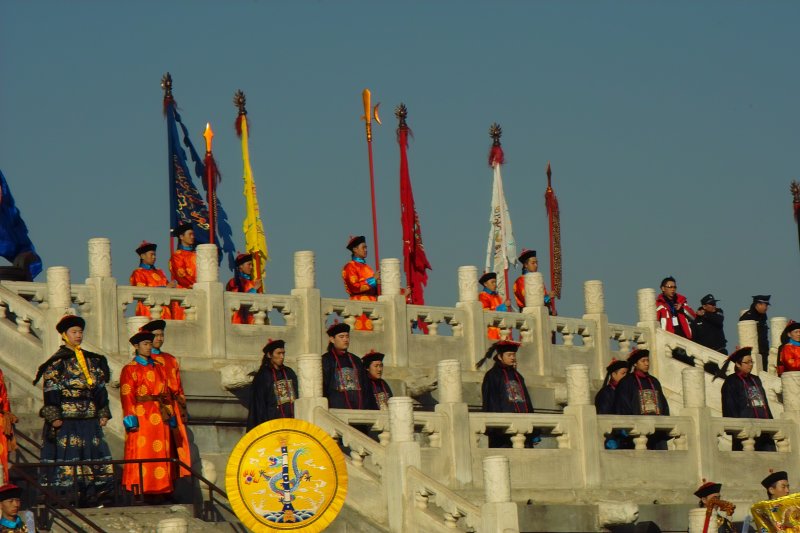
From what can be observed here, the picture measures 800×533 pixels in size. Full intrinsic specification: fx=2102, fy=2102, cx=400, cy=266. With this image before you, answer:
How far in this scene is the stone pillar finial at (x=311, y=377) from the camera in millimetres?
22719

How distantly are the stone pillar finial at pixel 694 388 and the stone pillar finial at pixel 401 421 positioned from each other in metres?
5.17

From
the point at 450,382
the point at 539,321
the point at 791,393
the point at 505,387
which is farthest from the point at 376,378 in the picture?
the point at 791,393

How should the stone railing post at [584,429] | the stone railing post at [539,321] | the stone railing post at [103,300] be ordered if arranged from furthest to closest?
1. the stone railing post at [539,321]
2. the stone railing post at [103,300]
3. the stone railing post at [584,429]

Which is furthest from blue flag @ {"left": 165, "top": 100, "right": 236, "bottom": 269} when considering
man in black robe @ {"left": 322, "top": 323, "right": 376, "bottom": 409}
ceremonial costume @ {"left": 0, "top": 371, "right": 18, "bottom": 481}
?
ceremonial costume @ {"left": 0, "top": 371, "right": 18, "bottom": 481}

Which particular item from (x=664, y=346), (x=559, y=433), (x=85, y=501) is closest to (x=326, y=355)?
(x=559, y=433)

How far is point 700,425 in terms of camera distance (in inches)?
1022

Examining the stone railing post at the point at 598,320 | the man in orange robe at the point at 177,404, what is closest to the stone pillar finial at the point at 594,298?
the stone railing post at the point at 598,320

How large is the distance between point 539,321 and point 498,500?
8.42 meters

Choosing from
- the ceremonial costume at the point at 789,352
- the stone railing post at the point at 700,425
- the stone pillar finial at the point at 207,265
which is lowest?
the stone railing post at the point at 700,425

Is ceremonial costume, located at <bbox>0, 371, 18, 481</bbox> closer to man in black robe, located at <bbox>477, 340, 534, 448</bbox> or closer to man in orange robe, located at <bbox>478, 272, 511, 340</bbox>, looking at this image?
man in black robe, located at <bbox>477, 340, 534, 448</bbox>

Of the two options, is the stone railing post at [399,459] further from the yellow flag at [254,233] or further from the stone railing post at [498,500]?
the yellow flag at [254,233]

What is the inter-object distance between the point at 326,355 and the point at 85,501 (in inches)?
183

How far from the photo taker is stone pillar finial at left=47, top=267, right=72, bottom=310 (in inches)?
979

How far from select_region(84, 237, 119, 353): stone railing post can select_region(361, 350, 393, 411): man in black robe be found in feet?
10.3
